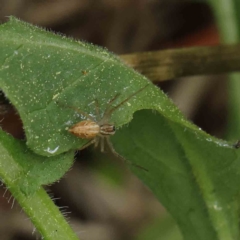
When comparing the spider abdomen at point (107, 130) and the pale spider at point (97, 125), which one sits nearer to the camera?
the pale spider at point (97, 125)

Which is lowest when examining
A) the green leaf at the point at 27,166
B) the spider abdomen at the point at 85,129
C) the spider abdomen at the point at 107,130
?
the green leaf at the point at 27,166

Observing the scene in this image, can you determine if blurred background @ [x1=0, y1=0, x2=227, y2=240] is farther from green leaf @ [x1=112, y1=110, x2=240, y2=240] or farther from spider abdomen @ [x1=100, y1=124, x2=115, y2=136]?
spider abdomen @ [x1=100, y1=124, x2=115, y2=136]

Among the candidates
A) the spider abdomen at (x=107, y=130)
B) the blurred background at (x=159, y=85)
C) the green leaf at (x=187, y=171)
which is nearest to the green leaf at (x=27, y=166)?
the spider abdomen at (x=107, y=130)

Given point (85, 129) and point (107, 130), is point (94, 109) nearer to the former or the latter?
point (85, 129)

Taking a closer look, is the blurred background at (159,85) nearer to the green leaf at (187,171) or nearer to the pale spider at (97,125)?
the green leaf at (187,171)

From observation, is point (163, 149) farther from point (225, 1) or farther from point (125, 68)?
point (225, 1)

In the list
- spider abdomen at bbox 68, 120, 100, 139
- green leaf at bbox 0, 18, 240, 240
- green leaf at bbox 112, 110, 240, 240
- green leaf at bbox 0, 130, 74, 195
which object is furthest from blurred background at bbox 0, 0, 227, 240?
green leaf at bbox 0, 130, 74, 195

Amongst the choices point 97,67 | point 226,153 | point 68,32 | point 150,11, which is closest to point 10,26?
point 97,67
